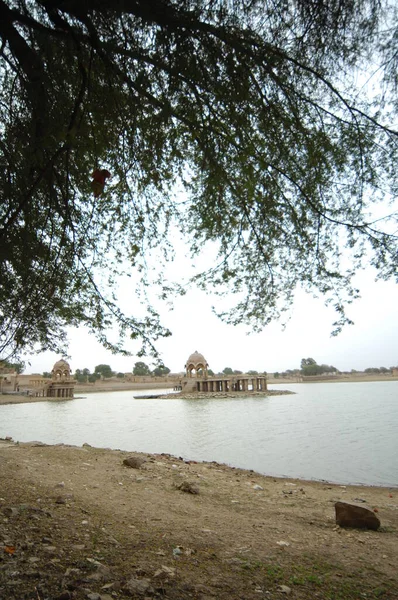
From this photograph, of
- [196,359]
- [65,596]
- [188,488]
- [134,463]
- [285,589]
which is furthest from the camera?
[196,359]

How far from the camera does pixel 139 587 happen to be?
2393 mm

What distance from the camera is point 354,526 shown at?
4.66 meters

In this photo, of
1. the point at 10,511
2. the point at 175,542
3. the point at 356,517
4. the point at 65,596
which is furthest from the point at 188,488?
the point at 65,596

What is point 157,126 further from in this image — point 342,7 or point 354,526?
point 354,526

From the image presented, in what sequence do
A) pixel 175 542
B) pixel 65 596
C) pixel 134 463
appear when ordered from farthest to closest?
pixel 134 463 < pixel 175 542 < pixel 65 596

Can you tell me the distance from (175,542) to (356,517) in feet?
7.86

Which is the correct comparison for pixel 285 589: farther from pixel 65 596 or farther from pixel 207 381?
pixel 207 381

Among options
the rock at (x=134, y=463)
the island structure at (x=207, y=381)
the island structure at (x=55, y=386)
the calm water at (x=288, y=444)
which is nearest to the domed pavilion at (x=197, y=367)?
the island structure at (x=207, y=381)

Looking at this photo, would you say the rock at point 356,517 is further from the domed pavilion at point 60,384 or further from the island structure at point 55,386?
the domed pavilion at point 60,384

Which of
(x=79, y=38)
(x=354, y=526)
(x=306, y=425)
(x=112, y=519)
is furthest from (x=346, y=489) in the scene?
(x=306, y=425)

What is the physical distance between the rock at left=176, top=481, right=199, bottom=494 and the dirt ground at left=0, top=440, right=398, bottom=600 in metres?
0.02

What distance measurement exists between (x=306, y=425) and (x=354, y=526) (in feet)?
50.8

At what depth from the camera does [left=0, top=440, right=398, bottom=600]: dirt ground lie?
2.49 meters

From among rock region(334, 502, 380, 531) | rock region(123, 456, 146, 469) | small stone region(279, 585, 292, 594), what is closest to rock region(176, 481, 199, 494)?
rock region(123, 456, 146, 469)
